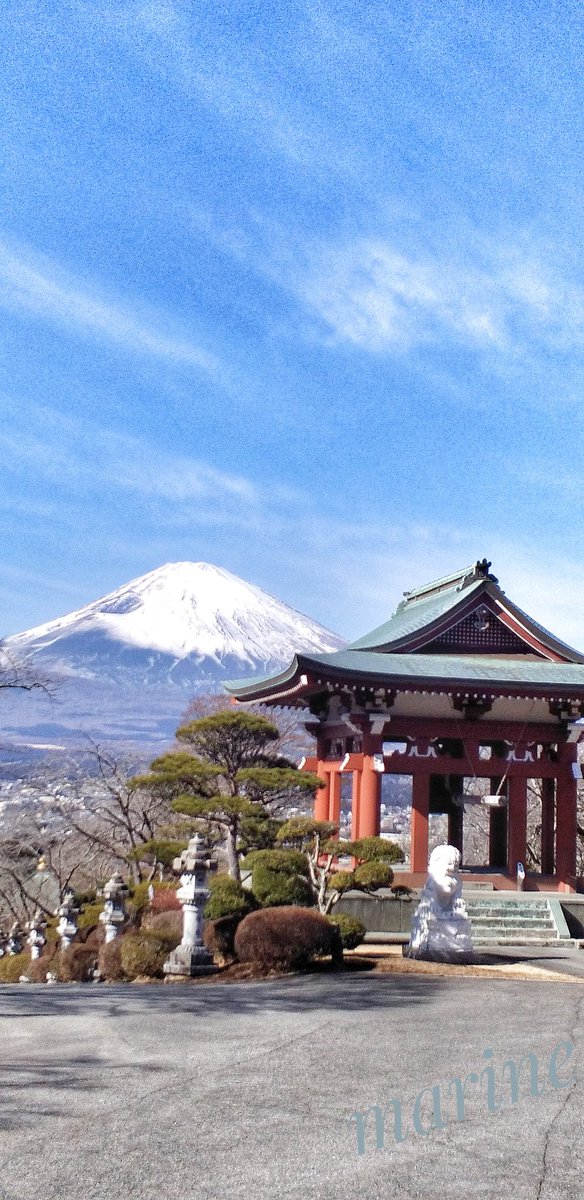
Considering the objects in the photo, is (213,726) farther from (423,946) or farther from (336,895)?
(423,946)

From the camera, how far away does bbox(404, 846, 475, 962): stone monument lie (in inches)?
602

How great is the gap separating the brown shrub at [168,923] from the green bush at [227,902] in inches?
23.9

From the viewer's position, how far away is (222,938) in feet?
52.8

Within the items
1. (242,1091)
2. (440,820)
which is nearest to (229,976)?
(242,1091)

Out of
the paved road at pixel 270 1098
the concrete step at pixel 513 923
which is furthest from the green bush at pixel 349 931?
the paved road at pixel 270 1098

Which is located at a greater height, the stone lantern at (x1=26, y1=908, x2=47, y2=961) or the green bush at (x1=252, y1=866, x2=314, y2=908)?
the green bush at (x1=252, y1=866, x2=314, y2=908)

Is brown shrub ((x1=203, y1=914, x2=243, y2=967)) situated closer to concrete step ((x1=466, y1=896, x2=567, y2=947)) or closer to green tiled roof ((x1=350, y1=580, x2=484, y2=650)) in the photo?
Answer: concrete step ((x1=466, y1=896, x2=567, y2=947))

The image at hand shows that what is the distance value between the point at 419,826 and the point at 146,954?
7.35 meters

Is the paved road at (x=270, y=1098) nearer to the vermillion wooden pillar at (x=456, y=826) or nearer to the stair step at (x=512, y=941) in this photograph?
the stair step at (x=512, y=941)

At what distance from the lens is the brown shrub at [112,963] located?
16.5m

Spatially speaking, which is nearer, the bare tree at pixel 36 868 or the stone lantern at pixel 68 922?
the stone lantern at pixel 68 922

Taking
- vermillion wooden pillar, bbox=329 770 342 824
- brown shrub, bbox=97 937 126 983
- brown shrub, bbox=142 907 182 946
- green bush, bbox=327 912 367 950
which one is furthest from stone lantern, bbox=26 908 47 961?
green bush, bbox=327 912 367 950

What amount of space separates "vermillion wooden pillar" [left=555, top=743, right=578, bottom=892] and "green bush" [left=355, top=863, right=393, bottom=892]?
7.06m

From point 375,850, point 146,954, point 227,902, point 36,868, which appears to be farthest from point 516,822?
point 36,868
